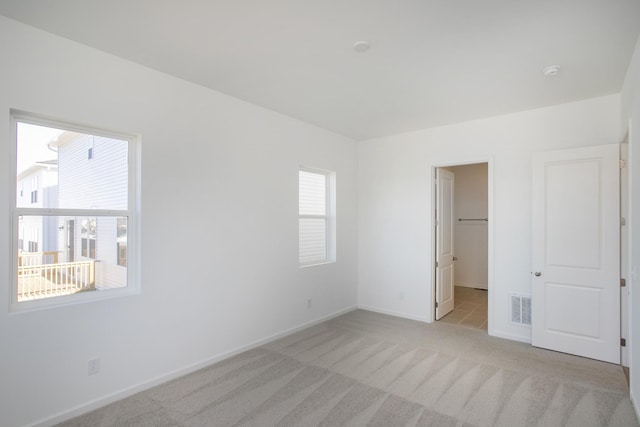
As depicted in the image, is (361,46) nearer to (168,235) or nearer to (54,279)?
(168,235)

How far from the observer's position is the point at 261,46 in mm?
2539

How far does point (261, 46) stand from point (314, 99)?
3.83 ft

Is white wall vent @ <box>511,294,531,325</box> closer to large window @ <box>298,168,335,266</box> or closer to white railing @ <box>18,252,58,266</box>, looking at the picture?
large window @ <box>298,168,335,266</box>

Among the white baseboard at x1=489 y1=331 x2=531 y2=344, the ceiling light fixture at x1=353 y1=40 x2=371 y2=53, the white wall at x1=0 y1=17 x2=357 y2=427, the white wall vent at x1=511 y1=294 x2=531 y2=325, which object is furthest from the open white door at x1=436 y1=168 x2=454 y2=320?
the ceiling light fixture at x1=353 y1=40 x2=371 y2=53

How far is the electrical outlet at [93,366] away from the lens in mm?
2529

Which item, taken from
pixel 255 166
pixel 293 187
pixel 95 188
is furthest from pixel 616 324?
pixel 95 188

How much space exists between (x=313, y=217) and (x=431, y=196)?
5.65ft

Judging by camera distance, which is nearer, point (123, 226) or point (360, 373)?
point (123, 226)

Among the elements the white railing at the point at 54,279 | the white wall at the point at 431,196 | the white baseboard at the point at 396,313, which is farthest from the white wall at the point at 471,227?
the white railing at the point at 54,279

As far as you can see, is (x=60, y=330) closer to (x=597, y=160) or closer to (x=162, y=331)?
(x=162, y=331)

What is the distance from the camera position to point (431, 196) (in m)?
4.75

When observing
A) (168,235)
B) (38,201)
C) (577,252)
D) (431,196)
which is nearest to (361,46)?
(168,235)

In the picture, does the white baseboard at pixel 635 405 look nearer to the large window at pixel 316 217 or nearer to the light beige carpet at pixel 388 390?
Answer: the light beige carpet at pixel 388 390

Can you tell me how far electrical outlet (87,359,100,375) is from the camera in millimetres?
2529
